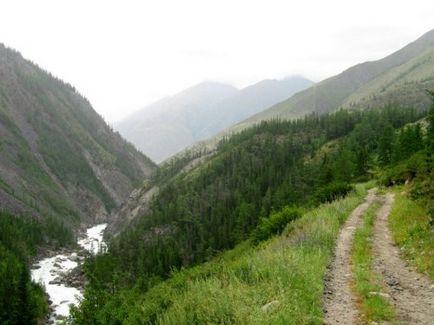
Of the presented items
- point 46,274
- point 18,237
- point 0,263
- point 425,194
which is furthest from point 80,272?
point 425,194

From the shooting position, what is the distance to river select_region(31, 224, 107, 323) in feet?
318

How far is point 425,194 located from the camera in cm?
2467

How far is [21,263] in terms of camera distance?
117 m

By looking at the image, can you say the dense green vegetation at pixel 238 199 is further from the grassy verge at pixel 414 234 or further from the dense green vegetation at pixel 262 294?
the dense green vegetation at pixel 262 294

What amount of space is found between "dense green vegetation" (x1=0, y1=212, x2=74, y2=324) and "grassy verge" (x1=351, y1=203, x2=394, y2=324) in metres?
76.8

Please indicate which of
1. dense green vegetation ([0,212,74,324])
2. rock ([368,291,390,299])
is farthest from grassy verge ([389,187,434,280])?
dense green vegetation ([0,212,74,324])

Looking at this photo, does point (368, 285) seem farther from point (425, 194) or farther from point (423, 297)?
point (425, 194)

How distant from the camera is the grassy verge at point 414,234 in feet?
49.6

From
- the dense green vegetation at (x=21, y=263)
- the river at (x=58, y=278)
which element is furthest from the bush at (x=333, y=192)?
the dense green vegetation at (x=21, y=263)

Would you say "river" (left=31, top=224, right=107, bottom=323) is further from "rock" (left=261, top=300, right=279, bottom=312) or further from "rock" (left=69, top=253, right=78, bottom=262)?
"rock" (left=261, top=300, right=279, bottom=312)

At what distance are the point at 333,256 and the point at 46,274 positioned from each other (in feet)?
433

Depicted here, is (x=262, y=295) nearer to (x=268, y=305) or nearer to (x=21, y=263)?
(x=268, y=305)

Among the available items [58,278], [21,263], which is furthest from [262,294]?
[58,278]

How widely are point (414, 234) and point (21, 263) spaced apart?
4801 inches
